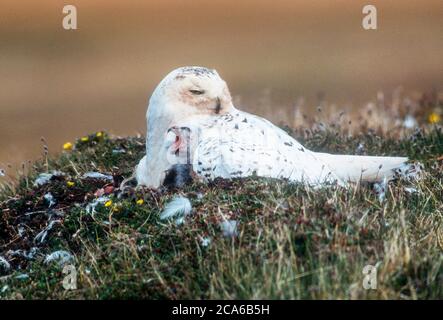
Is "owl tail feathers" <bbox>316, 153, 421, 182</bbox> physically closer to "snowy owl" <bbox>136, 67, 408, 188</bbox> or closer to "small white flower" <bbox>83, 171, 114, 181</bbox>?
"snowy owl" <bbox>136, 67, 408, 188</bbox>

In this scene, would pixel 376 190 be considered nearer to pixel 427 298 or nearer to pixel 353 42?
pixel 427 298

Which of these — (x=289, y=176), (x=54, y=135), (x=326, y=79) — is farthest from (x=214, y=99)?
(x=326, y=79)

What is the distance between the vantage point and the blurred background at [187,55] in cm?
2211

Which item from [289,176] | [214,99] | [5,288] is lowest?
[5,288]

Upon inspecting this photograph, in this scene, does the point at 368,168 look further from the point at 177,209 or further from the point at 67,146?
the point at 67,146

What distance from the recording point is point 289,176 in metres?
8.41

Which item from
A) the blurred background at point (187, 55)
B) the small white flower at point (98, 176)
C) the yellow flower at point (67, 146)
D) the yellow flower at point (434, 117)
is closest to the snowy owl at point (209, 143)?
the small white flower at point (98, 176)

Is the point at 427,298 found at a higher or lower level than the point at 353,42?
lower

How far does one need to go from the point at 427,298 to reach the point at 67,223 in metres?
3.32

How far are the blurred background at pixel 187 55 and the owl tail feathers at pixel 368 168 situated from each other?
10.3 meters

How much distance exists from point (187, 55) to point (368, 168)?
16.5 metres

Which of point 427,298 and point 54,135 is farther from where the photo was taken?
point 54,135

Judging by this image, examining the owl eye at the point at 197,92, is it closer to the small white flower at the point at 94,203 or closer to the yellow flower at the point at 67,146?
the small white flower at the point at 94,203

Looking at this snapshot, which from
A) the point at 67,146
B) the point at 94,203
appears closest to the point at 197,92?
the point at 94,203
